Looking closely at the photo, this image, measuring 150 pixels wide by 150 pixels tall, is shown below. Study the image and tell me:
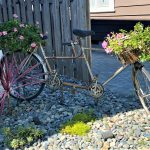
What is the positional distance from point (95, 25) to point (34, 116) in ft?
23.0

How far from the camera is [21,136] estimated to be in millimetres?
4867

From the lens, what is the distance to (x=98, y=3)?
11.8 meters

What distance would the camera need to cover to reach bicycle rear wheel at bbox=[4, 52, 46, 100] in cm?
602

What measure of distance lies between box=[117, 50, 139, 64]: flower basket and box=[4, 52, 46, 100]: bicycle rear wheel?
4.77 feet

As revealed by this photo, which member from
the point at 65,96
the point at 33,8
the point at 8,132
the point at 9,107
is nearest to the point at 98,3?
the point at 33,8

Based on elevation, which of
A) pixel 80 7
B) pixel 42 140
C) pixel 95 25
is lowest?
pixel 42 140

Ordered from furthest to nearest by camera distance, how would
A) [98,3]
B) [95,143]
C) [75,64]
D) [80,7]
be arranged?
[98,3] → [75,64] → [80,7] → [95,143]

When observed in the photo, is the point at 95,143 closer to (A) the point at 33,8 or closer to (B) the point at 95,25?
(A) the point at 33,8

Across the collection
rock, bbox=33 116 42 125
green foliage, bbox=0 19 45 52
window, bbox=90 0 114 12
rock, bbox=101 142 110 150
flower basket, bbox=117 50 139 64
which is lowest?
rock, bbox=101 142 110 150

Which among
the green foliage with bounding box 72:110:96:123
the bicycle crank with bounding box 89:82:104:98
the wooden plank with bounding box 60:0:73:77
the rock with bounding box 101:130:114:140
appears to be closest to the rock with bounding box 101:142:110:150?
the rock with bounding box 101:130:114:140

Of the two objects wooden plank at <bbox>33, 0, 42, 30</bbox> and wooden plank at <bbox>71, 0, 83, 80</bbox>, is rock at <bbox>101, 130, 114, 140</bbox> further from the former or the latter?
wooden plank at <bbox>33, 0, 42, 30</bbox>

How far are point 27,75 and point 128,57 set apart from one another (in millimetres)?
1956

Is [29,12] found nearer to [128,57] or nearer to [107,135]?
[128,57]

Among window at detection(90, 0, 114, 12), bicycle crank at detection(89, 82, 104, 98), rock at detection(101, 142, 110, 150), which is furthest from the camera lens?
window at detection(90, 0, 114, 12)
